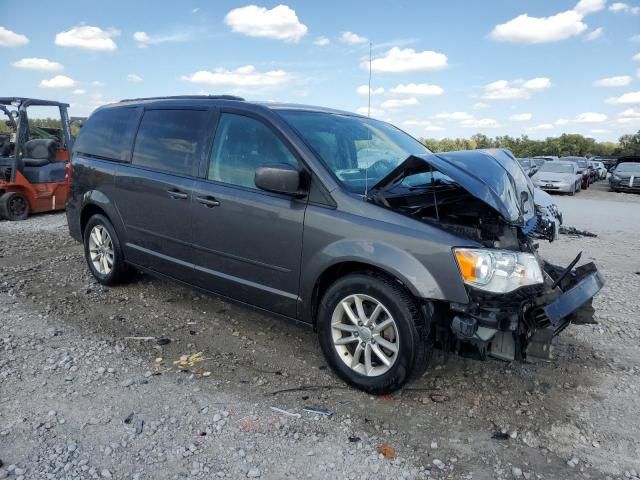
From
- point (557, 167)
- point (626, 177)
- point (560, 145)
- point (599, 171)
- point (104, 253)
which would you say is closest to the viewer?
point (104, 253)

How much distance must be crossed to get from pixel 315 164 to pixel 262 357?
4.91 feet

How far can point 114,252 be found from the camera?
4.96m

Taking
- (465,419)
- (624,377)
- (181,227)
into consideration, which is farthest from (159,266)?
(624,377)

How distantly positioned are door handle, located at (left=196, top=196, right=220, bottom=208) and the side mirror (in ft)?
2.09

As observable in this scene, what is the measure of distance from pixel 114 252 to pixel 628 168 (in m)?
25.1

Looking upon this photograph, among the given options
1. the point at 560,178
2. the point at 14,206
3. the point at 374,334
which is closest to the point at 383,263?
the point at 374,334

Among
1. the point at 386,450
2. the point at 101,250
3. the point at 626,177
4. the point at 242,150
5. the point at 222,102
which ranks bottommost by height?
the point at 386,450

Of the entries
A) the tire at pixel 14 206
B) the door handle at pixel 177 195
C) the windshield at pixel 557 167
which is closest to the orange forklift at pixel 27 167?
the tire at pixel 14 206

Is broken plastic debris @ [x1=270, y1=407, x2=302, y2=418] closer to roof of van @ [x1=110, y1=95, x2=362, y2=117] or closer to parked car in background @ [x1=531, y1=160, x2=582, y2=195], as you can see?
roof of van @ [x1=110, y1=95, x2=362, y2=117]

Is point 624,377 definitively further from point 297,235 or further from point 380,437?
point 297,235

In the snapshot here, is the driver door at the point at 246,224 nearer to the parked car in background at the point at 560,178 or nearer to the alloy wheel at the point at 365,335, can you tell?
the alloy wheel at the point at 365,335

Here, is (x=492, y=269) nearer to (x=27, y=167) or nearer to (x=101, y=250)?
(x=101, y=250)

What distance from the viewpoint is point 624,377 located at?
3.56 meters

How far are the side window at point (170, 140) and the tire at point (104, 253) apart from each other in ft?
2.85
